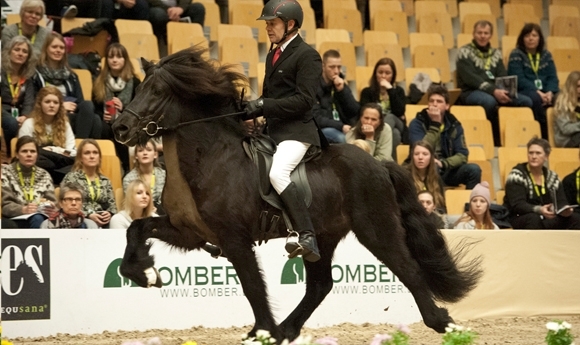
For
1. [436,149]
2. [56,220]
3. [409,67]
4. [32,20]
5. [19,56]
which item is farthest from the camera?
[409,67]

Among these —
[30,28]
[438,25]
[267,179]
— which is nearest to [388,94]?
[438,25]

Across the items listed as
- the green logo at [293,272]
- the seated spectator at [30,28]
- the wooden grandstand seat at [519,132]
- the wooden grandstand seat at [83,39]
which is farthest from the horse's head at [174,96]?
the wooden grandstand seat at [519,132]

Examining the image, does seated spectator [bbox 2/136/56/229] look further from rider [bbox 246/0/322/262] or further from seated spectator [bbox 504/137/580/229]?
seated spectator [bbox 504/137/580/229]

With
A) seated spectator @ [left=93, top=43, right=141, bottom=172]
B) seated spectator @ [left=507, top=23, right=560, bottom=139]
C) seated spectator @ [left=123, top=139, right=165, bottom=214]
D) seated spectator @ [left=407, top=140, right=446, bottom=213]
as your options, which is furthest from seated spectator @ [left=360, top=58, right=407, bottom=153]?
seated spectator @ [left=123, top=139, right=165, bottom=214]

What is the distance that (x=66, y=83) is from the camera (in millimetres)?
9828

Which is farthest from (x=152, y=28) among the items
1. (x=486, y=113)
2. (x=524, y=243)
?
(x=524, y=243)

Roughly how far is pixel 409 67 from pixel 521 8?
257 centimetres

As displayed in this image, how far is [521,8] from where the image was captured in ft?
47.9

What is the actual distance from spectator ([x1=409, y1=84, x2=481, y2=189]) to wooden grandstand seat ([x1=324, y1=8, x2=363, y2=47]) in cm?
266

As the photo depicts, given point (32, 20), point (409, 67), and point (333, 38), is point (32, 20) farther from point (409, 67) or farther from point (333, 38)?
point (409, 67)

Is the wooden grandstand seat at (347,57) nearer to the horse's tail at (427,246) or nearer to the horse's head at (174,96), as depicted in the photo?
the horse's tail at (427,246)

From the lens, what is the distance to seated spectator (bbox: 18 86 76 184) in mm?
9039

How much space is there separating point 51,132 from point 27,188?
885mm

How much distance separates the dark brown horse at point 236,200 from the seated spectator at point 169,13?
18.7 feet
